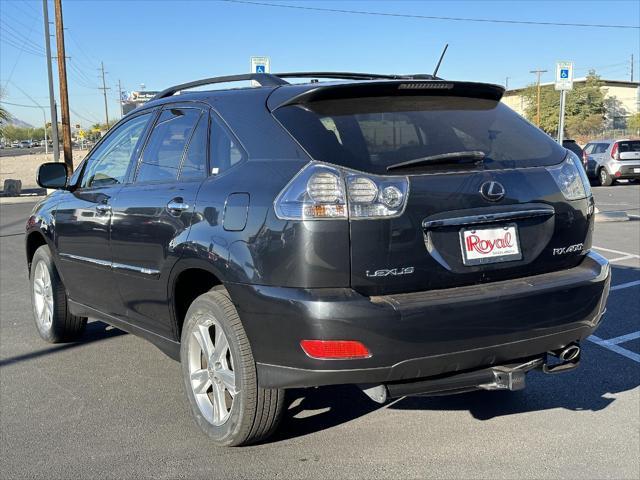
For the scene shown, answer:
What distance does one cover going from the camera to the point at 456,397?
4.16 m

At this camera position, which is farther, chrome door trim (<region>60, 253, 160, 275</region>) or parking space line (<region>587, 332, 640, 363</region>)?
parking space line (<region>587, 332, 640, 363</region>)

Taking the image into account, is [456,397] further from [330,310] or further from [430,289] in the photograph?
[330,310]

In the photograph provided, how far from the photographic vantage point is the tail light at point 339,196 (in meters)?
2.81

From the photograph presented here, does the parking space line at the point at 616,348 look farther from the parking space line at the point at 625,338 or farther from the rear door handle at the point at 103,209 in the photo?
the rear door handle at the point at 103,209

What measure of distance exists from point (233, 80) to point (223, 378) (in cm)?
176

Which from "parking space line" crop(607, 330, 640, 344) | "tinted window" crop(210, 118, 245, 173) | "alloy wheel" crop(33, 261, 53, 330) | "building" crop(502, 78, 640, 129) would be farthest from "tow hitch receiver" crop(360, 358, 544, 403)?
"building" crop(502, 78, 640, 129)

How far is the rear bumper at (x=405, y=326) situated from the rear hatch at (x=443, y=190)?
94 millimetres

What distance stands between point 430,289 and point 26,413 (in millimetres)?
2613

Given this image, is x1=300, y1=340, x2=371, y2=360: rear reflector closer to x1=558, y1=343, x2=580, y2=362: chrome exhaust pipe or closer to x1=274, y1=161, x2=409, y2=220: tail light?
x1=274, y1=161, x2=409, y2=220: tail light

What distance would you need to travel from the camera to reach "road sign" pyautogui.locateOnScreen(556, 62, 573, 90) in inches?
571

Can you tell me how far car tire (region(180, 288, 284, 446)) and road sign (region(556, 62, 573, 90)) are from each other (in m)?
12.9

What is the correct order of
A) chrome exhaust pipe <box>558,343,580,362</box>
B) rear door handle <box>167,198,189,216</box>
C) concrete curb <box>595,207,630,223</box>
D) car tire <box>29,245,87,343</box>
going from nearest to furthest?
1. chrome exhaust pipe <box>558,343,580,362</box>
2. rear door handle <box>167,198,189,216</box>
3. car tire <box>29,245,87,343</box>
4. concrete curb <box>595,207,630,223</box>

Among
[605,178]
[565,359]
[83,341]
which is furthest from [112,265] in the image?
[605,178]

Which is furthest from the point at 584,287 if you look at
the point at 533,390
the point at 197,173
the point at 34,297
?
the point at 34,297
